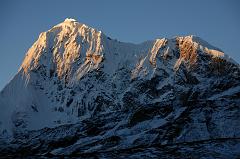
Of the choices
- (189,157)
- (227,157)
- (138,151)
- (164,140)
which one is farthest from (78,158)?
(164,140)

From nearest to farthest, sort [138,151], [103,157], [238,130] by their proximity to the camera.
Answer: [103,157] → [138,151] → [238,130]

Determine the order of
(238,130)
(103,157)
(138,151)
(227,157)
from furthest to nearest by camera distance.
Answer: (238,130) → (138,151) → (103,157) → (227,157)

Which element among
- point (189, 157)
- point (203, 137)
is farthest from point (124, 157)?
point (203, 137)

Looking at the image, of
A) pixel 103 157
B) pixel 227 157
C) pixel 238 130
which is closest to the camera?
pixel 227 157

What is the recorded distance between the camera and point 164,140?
198875mm

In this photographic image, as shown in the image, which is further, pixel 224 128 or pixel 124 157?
pixel 224 128

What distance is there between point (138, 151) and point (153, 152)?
5.15 metres

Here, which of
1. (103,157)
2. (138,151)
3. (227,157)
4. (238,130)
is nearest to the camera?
(227,157)

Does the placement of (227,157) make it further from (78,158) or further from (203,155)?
(78,158)

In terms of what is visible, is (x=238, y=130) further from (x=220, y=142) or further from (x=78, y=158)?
(x=78, y=158)

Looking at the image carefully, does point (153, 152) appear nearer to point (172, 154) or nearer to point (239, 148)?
point (172, 154)

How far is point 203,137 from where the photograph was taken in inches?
7598

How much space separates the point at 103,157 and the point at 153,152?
563 inches

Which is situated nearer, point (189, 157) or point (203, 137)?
point (189, 157)
